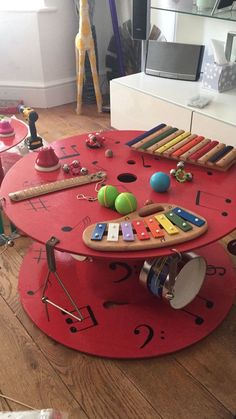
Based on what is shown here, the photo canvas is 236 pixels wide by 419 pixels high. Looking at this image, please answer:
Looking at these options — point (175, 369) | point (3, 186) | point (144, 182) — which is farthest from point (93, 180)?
point (175, 369)

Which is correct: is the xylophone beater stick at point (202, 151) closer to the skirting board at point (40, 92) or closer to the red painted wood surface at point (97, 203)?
the red painted wood surface at point (97, 203)

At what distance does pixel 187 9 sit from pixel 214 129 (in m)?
0.74

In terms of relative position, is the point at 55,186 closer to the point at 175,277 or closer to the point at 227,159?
the point at 175,277

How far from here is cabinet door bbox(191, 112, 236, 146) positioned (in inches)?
73.2

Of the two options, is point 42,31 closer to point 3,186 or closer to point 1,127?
point 1,127

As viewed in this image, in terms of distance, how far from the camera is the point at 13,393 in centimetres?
113

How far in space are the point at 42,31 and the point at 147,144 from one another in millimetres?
1747

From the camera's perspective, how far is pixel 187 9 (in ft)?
7.11

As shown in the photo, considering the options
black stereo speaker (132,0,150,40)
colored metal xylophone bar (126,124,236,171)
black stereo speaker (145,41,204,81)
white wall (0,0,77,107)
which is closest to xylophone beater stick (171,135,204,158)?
colored metal xylophone bar (126,124,236,171)

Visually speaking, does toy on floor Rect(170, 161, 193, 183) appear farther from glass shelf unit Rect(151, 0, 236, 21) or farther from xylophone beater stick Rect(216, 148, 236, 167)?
glass shelf unit Rect(151, 0, 236, 21)

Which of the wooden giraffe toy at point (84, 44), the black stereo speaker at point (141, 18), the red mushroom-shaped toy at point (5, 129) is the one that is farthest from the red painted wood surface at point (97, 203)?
the wooden giraffe toy at point (84, 44)

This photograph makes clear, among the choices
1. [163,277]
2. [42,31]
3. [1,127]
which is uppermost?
[42,31]

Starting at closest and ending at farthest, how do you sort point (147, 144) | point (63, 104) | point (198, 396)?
point (198, 396), point (147, 144), point (63, 104)

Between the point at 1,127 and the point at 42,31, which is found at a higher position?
the point at 42,31
